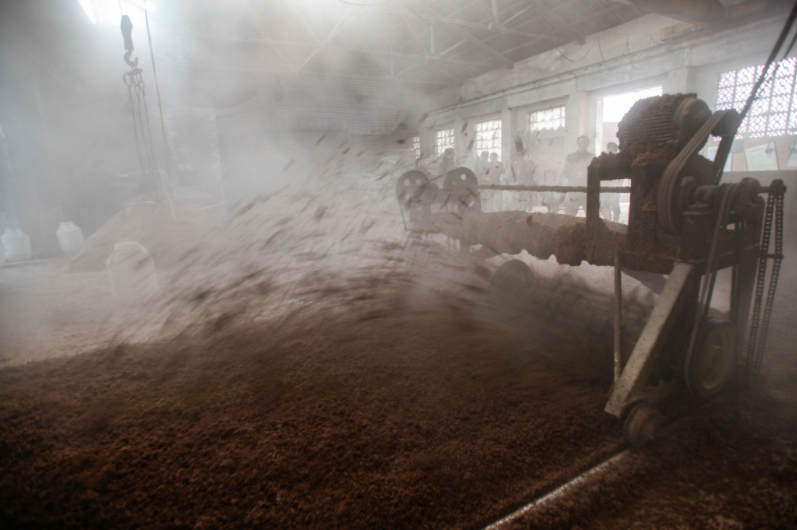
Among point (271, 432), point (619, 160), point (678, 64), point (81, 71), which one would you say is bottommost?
point (271, 432)

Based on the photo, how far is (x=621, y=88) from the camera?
880 cm

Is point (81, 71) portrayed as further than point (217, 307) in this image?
Yes

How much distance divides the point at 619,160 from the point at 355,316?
2.35 m

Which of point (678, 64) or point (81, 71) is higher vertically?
point (81, 71)

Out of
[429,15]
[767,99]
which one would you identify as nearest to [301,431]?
[429,15]

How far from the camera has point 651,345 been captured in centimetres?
178

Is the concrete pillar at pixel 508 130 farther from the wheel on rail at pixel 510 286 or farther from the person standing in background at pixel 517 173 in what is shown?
the wheel on rail at pixel 510 286

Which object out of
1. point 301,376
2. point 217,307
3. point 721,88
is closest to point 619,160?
point 301,376

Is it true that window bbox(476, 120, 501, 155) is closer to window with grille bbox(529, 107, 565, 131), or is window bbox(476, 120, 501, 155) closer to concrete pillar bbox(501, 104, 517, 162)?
concrete pillar bbox(501, 104, 517, 162)

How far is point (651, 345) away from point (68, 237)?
1026cm

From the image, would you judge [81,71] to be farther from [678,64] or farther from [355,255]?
[678,64]

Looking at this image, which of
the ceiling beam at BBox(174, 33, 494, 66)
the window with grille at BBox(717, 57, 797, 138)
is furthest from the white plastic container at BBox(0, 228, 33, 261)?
the window with grille at BBox(717, 57, 797, 138)

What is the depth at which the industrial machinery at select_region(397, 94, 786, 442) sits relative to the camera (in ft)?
5.96

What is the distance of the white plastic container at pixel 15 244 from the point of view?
24.8 feet
